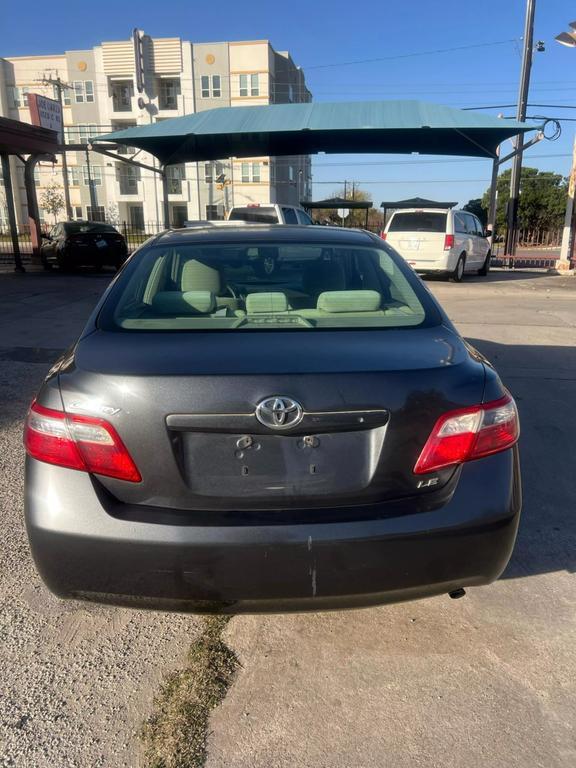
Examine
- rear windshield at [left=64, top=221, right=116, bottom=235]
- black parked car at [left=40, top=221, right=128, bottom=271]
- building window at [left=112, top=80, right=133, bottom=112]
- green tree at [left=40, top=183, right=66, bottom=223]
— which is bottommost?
black parked car at [left=40, top=221, right=128, bottom=271]

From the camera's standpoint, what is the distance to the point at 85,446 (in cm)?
188

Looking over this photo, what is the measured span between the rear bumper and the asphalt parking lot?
1.35 ft

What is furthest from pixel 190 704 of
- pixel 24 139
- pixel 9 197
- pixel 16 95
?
pixel 16 95

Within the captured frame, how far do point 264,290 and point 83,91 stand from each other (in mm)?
61570

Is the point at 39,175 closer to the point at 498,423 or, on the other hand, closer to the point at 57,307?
the point at 57,307

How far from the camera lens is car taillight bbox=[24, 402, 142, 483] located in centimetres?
186

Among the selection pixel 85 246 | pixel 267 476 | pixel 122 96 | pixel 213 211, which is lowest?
pixel 85 246

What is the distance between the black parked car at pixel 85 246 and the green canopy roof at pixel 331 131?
273cm

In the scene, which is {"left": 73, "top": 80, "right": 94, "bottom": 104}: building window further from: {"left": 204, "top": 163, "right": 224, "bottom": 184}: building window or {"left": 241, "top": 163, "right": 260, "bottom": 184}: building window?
{"left": 241, "top": 163, "right": 260, "bottom": 184}: building window

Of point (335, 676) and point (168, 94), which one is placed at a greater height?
point (168, 94)

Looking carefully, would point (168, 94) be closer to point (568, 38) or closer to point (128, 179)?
point (128, 179)

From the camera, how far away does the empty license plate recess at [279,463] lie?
1846mm

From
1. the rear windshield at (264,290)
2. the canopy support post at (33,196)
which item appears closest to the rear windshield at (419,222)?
the canopy support post at (33,196)

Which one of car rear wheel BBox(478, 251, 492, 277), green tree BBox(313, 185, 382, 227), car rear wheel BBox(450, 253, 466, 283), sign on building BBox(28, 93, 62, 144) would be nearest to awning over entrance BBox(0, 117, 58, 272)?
sign on building BBox(28, 93, 62, 144)
